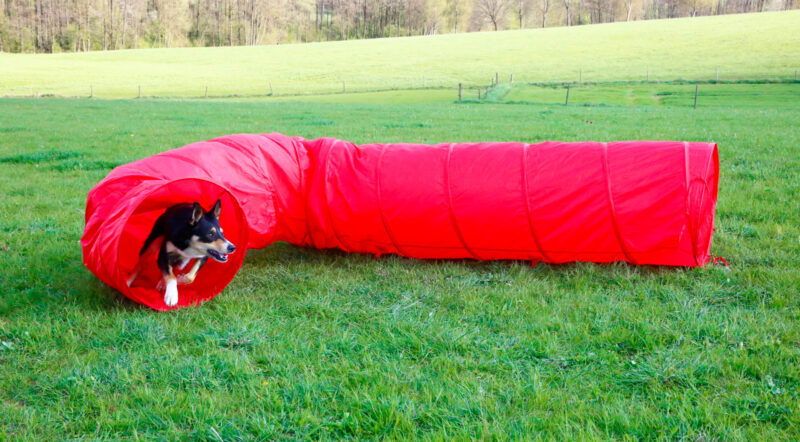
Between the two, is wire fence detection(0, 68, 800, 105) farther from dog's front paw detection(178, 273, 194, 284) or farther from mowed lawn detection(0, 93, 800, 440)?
dog's front paw detection(178, 273, 194, 284)

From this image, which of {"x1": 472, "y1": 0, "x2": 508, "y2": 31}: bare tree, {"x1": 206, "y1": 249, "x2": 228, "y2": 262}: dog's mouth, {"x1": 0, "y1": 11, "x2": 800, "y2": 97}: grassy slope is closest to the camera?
{"x1": 206, "y1": 249, "x2": 228, "y2": 262}: dog's mouth

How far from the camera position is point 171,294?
522 centimetres

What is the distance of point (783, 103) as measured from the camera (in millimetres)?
29406

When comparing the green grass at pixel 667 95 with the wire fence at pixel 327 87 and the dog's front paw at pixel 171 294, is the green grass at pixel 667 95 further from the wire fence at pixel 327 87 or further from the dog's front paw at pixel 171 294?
the dog's front paw at pixel 171 294

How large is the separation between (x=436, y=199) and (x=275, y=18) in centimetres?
10423

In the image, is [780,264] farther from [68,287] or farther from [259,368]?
[68,287]

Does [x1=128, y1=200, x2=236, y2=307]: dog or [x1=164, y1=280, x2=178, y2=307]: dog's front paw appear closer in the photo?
[x1=164, y1=280, x2=178, y2=307]: dog's front paw

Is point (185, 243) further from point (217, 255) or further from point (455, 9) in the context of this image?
point (455, 9)

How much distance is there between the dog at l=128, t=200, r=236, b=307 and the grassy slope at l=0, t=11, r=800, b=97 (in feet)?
128

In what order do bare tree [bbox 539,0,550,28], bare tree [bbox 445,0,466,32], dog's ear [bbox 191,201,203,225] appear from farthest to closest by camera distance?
bare tree [bbox 539,0,550,28] → bare tree [bbox 445,0,466,32] → dog's ear [bbox 191,201,203,225]

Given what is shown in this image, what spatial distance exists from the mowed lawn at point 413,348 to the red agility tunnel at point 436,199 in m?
0.24

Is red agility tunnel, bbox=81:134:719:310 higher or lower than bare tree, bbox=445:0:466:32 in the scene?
lower

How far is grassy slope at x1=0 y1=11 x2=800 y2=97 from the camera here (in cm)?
4628

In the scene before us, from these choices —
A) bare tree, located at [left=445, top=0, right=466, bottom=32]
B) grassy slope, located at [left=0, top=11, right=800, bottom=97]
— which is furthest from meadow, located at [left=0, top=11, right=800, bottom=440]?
bare tree, located at [left=445, top=0, right=466, bottom=32]
